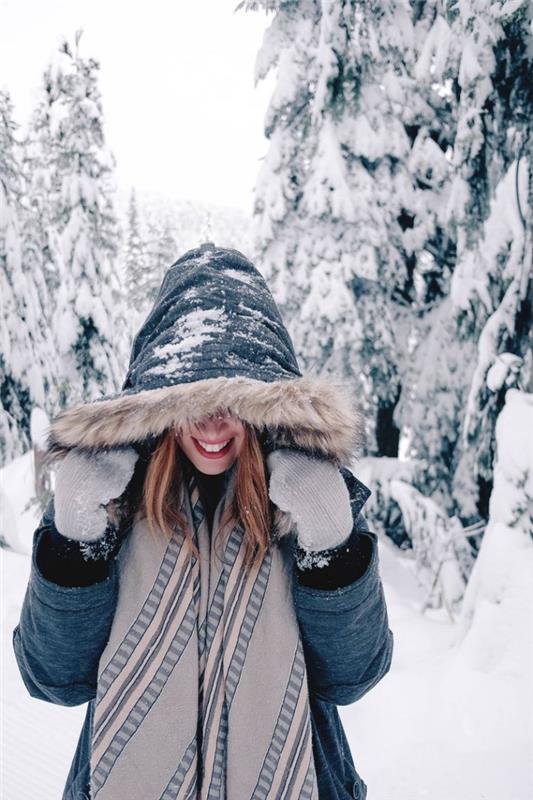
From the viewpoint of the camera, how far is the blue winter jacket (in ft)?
4.83

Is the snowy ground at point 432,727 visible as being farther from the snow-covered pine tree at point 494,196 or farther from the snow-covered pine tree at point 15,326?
the snow-covered pine tree at point 15,326

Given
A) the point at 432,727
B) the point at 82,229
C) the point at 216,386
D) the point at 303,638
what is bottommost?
the point at 432,727

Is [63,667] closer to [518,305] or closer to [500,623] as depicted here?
[500,623]

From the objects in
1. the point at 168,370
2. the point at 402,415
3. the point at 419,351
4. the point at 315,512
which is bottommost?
the point at 402,415

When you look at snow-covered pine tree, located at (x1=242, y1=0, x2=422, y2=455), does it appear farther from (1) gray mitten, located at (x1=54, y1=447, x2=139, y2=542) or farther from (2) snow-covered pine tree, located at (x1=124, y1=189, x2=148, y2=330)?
(2) snow-covered pine tree, located at (x1=124, y1=189, x2=148, y2=330)

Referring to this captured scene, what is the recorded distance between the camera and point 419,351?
9.55 metres

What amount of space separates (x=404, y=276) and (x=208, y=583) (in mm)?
8571

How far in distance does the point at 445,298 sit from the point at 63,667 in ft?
30.0

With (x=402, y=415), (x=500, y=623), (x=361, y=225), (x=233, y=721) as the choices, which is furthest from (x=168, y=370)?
(x=402, y=415)

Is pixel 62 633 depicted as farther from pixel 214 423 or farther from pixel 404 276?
pixel 404 276

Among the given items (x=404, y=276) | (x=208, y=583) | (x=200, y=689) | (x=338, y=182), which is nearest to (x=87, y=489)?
(x=208, y=583)

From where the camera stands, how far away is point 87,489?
4.81 ft

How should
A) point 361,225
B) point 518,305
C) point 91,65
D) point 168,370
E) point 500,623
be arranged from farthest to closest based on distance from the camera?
point 91,65
point 361,225
point 518,305
point 500,623
point 168,370

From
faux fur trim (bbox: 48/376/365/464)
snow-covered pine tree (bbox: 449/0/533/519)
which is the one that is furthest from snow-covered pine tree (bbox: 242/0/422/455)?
faux fur trim (bbox: 48/376/365/464)
